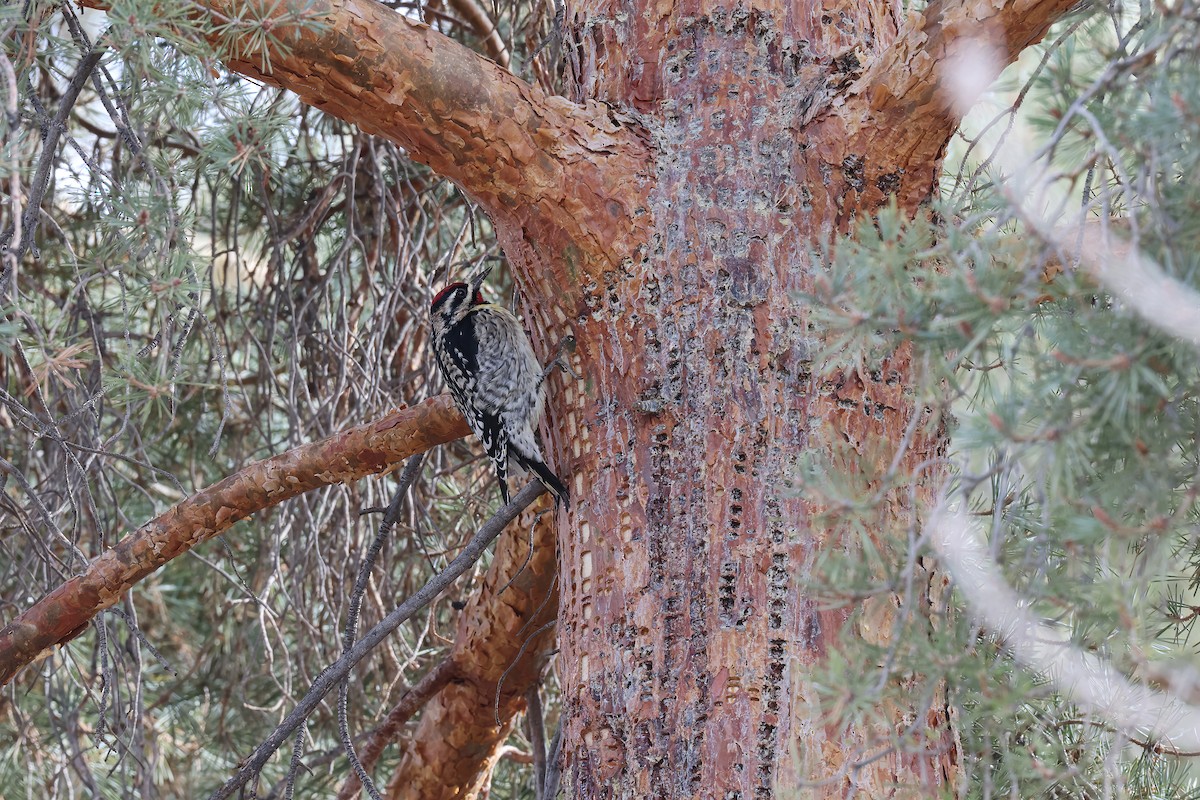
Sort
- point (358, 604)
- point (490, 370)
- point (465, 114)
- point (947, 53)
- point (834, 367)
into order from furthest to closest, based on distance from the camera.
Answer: point (490, 370), point (358, 604), point (465, 114), point (947, 53), point (834, 367)

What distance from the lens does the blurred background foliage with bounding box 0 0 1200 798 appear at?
3.22 ft

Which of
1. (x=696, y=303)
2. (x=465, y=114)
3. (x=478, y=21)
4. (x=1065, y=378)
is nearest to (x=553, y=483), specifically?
(x=696, y=303)

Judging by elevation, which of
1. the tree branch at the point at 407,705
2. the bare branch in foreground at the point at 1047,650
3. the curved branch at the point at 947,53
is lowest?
the bare branch in foreground at the point at 1047,650

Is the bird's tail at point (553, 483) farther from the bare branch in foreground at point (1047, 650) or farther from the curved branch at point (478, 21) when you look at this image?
the curved branch at point (478, 21)

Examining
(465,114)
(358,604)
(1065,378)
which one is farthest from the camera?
(358,604)

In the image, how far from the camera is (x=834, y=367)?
46.0 inches

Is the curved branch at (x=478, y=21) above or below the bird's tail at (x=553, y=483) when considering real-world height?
above

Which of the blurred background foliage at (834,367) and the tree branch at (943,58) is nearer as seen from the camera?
the blurred background foliage at (834,367)

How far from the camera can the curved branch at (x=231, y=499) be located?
207 cm

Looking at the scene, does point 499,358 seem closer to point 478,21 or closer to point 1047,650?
point 478,21

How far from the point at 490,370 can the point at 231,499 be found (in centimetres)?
104

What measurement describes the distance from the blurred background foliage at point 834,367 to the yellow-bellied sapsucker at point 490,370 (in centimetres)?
10

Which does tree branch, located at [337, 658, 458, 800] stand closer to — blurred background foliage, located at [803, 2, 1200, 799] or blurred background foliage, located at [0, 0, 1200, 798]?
blurred background foliage, located at [0, 0, 1200, 798]

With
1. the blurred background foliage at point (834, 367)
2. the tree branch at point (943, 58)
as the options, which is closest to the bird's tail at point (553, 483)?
the blurred background foliage at point (834, 367)
